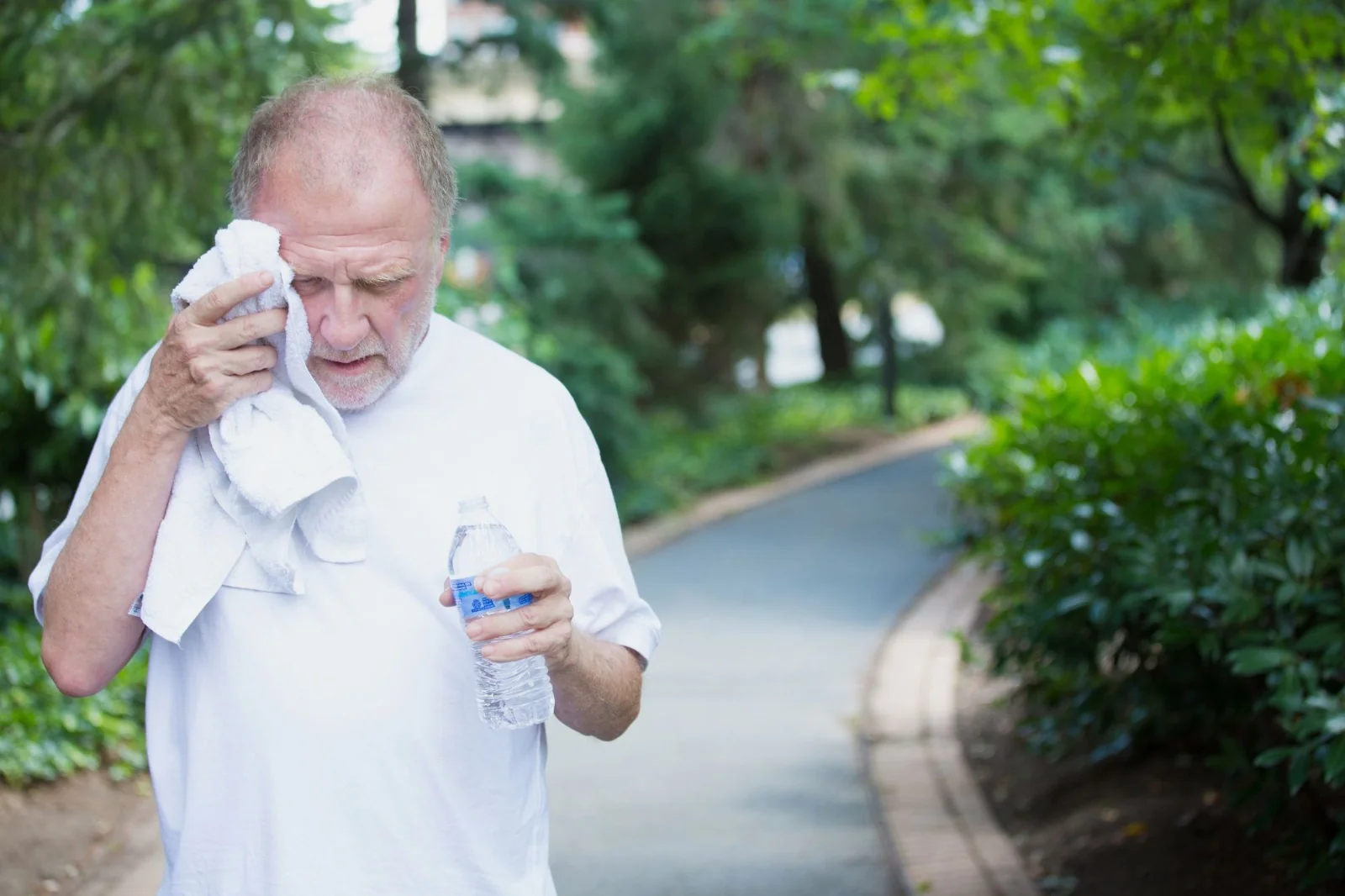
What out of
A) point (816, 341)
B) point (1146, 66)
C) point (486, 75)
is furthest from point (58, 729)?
point (816, 341)

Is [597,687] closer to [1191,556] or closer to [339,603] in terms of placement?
[339,603]

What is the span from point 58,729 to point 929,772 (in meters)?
3.55

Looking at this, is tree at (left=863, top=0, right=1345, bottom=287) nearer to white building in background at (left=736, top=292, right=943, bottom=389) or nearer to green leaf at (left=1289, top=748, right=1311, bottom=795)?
green leaf at (left=1289, top=748, right=1311, bottom=795)

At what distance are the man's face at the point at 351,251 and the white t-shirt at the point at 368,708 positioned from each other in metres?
0.08

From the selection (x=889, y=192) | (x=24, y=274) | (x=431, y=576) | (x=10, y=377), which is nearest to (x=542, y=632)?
(x=431, y=576)

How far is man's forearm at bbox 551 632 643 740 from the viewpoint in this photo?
224 centimetres

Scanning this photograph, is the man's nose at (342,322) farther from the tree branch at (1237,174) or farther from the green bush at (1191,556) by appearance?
the tree branch at (1237,174)

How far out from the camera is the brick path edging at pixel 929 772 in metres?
5.32

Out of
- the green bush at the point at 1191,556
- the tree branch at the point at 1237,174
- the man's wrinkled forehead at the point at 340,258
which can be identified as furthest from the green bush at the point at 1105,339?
the man's wrinkled forehead at the point at 340,258

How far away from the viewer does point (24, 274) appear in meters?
6.38

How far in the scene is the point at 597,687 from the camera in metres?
2.29

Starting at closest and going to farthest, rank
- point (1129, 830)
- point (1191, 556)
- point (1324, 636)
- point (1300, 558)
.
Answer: point (1324, 636) → point (1300, 558) → point (1191, 556) → point (1129, 830)

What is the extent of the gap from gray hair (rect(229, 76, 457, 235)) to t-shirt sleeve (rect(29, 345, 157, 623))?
0.29 m

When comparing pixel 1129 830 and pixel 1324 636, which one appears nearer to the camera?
pixel 1324 636
